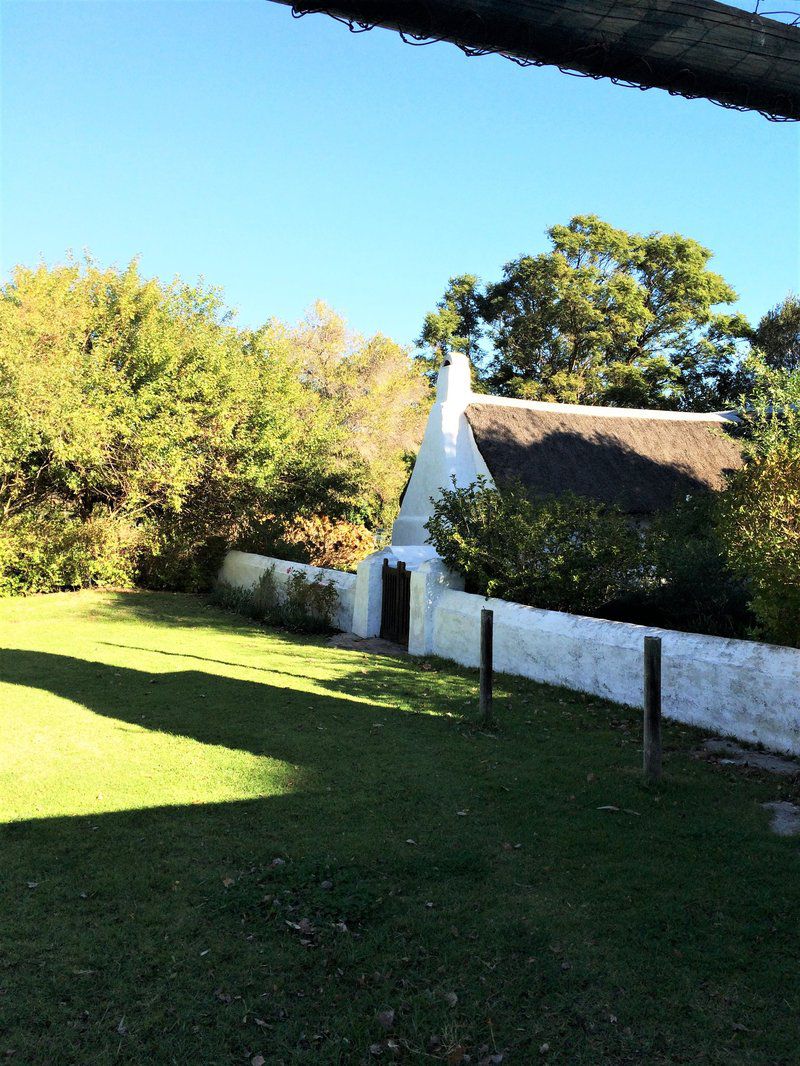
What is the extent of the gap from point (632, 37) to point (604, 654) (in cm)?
670

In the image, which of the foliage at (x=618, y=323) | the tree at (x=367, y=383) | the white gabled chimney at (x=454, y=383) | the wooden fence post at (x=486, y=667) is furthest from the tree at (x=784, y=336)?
the wooden fence post at (x=486, y=667)

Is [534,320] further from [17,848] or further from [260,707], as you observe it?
[17,848]

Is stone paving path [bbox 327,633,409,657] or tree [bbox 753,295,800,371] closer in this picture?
stone paving path [bbox 327,633,409,657]

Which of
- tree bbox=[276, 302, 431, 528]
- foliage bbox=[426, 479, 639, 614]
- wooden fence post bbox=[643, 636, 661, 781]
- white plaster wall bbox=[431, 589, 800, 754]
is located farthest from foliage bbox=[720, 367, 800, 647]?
tree bbox=[276, 302, 431, 528]

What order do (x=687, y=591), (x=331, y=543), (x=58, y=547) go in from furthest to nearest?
(x=331, y=543) < (x=58, y=547) < (x=687, y=591)

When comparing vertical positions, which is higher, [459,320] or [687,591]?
[459,320]

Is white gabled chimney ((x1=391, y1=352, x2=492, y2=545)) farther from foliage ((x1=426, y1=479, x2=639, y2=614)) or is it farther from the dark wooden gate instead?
foliage ((x1=426, y1=479, x2=639, y2=614))

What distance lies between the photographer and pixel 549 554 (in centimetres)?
1210

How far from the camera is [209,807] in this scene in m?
6.09

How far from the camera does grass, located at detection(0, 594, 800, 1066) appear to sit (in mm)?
3576

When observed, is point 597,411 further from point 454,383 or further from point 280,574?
point 280,574

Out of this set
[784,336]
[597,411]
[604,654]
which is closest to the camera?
[604,654]

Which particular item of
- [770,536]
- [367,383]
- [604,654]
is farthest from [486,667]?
[367,383]

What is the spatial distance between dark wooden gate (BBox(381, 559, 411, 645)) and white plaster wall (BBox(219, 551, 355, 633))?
111 cm
